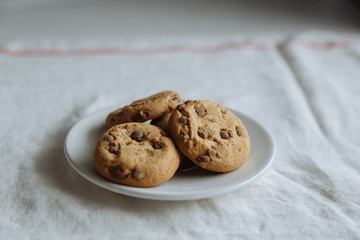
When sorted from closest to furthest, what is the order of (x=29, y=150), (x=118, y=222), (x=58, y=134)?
(x=118, y=222), (x=29, y=150), (x=58, y=134)

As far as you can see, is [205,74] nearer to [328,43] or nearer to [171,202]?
[328,43]

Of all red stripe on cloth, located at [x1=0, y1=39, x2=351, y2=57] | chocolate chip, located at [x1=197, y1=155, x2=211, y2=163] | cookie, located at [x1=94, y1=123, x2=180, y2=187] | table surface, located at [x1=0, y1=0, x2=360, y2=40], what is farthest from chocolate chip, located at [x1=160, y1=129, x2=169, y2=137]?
table surface, located at [x1=0, y1=0, x2=360, y2=40]

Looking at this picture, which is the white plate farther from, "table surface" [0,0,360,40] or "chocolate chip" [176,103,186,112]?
"table surface" [0,0,360,40]

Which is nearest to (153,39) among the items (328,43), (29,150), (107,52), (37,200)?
(107,52)

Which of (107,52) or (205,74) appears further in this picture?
(107,52)

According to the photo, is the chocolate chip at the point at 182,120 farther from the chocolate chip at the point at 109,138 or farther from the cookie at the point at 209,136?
the chocolate chip at the point at 109,138

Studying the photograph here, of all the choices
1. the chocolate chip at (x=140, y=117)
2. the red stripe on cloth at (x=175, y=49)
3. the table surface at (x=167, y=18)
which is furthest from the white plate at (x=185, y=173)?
the table surface at (x=167, y=18)
